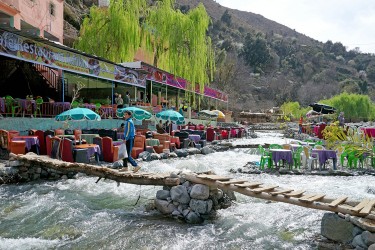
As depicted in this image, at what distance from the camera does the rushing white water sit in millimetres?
5562

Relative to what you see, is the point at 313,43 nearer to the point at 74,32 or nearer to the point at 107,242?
the point at 74,32

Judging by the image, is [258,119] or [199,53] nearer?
[199,53]

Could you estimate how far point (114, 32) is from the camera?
22359 millimetres

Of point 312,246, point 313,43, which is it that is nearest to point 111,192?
point 312,246

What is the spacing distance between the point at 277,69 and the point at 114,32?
71332 mm

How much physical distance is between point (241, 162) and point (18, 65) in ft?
42.4

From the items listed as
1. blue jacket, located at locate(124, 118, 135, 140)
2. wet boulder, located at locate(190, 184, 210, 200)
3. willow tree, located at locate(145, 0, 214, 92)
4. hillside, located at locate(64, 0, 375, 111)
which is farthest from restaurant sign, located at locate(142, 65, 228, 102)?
hillside, located at locate(64, 0, 375, 111)

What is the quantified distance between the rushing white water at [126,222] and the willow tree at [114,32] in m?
15.1

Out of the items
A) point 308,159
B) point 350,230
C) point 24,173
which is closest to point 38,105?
point 24,173

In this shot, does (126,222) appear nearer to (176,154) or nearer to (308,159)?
(308,159)

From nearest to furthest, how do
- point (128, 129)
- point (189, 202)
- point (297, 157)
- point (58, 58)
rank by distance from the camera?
point (189, 202) → point (128, 129) → point (297, 157) → point (58, 58)

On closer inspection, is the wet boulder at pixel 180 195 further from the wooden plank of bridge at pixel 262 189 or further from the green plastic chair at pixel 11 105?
the green plastic chair at pixel 11 105

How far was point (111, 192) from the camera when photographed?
28.3 feet

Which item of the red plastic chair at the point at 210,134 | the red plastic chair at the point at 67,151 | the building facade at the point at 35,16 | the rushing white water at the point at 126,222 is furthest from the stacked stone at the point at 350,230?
the red plastic chair at the point at 210,134
